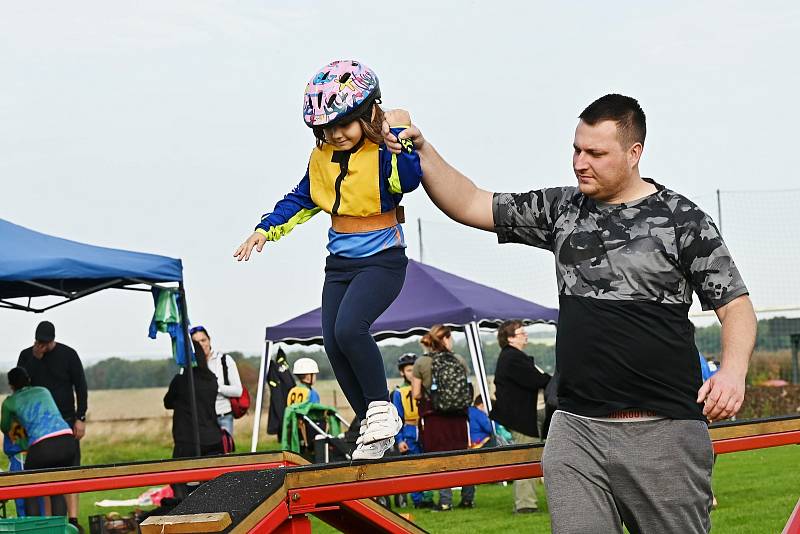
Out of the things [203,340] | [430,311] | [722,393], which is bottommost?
[722,393]

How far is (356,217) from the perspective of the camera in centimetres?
475

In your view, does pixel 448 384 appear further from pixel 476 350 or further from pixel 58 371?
pixel 476 350

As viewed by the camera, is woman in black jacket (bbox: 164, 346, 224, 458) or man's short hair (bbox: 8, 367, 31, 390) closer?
man's short hair (bbox: 8, 367, 31, 390)

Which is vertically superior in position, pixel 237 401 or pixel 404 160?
pixel 404 160

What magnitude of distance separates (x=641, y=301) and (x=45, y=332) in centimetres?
889

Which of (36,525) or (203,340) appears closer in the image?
(36,525)

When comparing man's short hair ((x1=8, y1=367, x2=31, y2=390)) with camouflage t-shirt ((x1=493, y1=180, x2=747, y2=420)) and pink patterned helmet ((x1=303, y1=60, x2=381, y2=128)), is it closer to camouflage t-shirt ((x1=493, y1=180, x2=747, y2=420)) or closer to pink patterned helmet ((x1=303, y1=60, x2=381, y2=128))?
pink patterned helmet ((x1=303, y1=60, x2=381, y2=128))

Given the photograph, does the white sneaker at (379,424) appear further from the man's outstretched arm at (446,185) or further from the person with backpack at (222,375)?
the person with backpack at (222,375)

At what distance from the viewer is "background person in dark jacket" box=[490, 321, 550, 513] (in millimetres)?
11055

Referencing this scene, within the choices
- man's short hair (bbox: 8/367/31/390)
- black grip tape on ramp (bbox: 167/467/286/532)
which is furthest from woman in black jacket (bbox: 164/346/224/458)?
black grip tape on ramp (bbox: 167/467/286/532)

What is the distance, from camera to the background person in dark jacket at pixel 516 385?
11.1 metres

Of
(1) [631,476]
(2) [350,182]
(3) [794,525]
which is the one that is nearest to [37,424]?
(2) [350,182]

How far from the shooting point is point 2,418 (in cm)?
1039

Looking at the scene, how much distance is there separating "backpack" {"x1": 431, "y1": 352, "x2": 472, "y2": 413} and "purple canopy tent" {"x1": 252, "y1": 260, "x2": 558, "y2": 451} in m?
3.78
